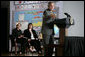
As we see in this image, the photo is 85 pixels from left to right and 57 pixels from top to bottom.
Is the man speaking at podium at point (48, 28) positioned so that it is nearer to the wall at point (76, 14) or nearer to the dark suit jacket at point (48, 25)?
the dark suit jacket at point (48, 25)

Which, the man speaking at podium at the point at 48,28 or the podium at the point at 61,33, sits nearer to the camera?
the podium at the point at 61,33

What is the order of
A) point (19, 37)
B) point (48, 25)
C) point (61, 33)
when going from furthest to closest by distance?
point (19, 37) < point (48, 25) < point (61, 33)

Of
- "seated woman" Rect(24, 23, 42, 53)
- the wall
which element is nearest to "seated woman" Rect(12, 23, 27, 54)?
"seated woman" Rect(24, 23, 42, 53)

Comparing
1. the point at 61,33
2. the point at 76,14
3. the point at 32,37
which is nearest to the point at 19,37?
the point at 32,37

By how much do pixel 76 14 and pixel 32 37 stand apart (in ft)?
5.80

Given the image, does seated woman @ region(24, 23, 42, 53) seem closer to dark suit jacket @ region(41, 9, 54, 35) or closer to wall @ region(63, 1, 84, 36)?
wall @ region(63, 1, 84, 36)

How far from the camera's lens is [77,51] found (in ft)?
6.64

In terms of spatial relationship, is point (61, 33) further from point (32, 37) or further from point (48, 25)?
point (32, 37)

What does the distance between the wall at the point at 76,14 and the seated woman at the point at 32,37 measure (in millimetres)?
1252

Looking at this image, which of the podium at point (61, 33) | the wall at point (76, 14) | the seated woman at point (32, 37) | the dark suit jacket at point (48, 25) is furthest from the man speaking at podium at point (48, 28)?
the wall at point (76, 14)

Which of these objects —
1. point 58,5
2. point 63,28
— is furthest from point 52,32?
point 58,5

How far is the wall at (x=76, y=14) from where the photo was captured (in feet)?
18.5

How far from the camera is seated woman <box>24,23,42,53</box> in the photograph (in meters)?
5.14

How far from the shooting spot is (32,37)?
17.2ft
